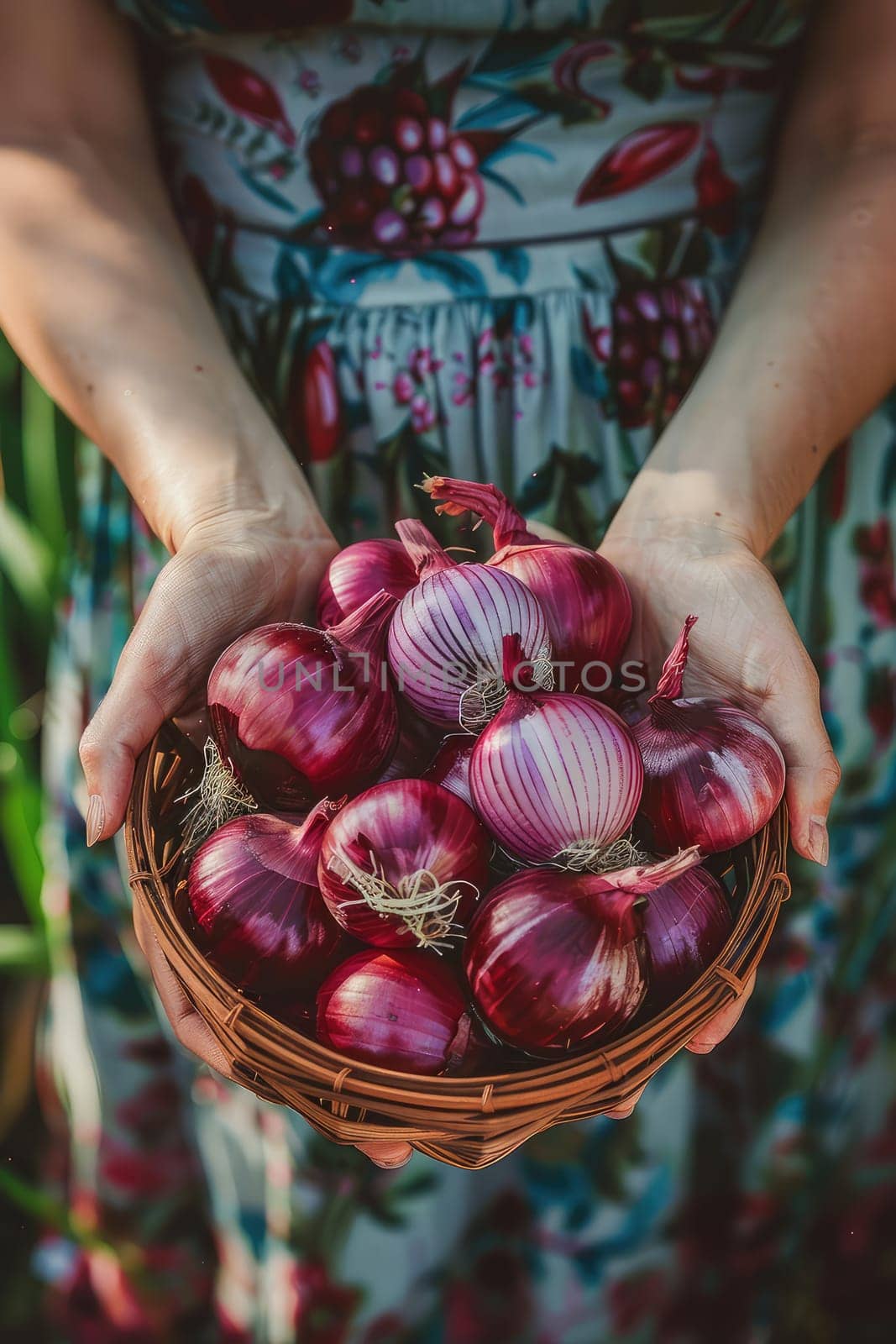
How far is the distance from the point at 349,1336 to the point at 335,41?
111cm

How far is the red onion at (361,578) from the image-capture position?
74 centimetres

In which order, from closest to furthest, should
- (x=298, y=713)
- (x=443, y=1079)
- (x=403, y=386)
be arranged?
(x=443, y=1079) < (x=298, y=713) < (x=403, y=386)

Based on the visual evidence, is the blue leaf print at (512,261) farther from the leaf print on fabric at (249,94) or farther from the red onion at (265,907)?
the red onion at (265,907)

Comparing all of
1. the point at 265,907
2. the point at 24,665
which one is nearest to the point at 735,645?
the point at 265,907

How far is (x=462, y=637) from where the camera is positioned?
0.64m

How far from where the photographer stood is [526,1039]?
544 millimetres

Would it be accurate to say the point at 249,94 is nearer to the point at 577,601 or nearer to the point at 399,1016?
the point at 577,601

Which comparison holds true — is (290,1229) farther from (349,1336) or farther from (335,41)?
(335,41)

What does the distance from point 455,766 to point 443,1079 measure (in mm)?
205

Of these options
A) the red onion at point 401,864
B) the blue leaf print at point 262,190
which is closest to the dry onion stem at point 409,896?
the red onion at point 401,864

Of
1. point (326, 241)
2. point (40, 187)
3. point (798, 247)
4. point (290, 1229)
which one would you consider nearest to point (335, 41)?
point (326, 241)

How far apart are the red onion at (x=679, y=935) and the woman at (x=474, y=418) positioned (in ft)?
0.61

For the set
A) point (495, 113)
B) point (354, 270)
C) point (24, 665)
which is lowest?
point (24, 665)

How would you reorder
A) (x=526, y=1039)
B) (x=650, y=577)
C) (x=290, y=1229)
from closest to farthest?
1. (x=526, y=1039)
2. (x=650, y=577)
3. (x=290, y=1229)
